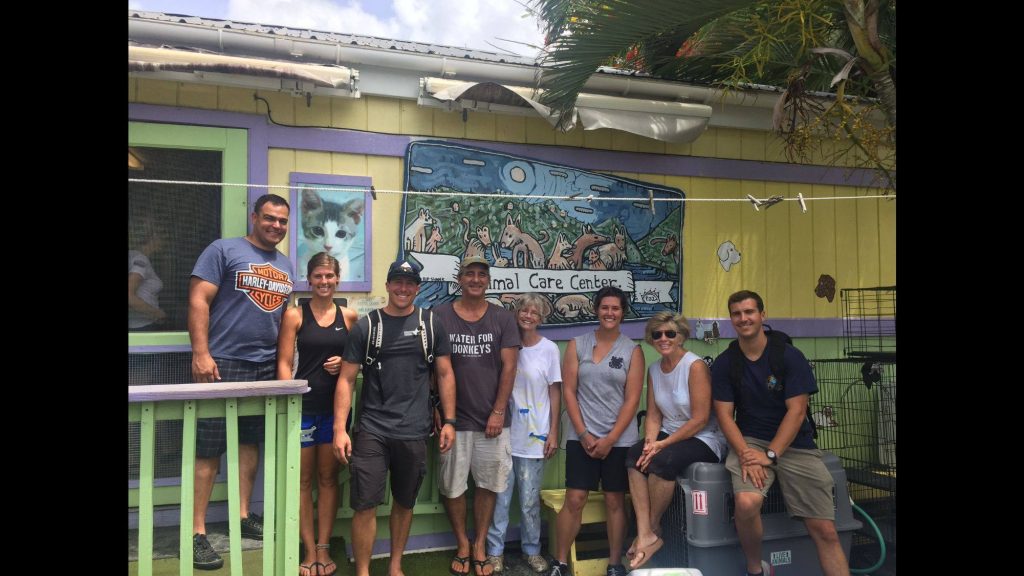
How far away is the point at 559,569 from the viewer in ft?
14.1

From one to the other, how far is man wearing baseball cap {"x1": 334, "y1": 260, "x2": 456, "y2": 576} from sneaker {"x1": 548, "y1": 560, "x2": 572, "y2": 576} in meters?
1.01

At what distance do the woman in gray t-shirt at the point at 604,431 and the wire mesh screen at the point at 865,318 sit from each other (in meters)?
2.55

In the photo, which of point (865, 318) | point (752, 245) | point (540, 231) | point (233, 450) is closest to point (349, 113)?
point (540, 231)

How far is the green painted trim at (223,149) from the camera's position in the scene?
13.4 ft

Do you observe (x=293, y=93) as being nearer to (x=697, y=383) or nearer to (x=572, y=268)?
(x=572, y=268)

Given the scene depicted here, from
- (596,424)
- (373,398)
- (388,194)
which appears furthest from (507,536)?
(388,194)

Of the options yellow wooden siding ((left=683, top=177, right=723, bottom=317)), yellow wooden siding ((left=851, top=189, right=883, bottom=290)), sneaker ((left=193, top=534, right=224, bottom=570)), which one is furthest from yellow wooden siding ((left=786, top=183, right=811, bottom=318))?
sneaker ((left=193, top=534, right=224, bottom=570))

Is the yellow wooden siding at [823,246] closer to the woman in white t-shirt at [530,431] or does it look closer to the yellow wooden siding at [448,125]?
the woman in white t-shirt at [530,431]

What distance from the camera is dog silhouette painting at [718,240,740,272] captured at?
17.9 feet

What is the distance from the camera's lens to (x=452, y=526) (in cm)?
448

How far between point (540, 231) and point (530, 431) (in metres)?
1.51

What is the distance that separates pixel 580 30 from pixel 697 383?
2430mm

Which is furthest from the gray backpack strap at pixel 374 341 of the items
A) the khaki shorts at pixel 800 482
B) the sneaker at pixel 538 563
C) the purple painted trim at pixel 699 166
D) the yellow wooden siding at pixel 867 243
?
the yellow wooden siding at pixel 867 243

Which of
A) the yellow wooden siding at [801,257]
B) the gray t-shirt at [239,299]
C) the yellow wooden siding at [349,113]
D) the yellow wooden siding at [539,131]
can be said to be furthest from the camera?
the yellow wooden siding at [801,257]
